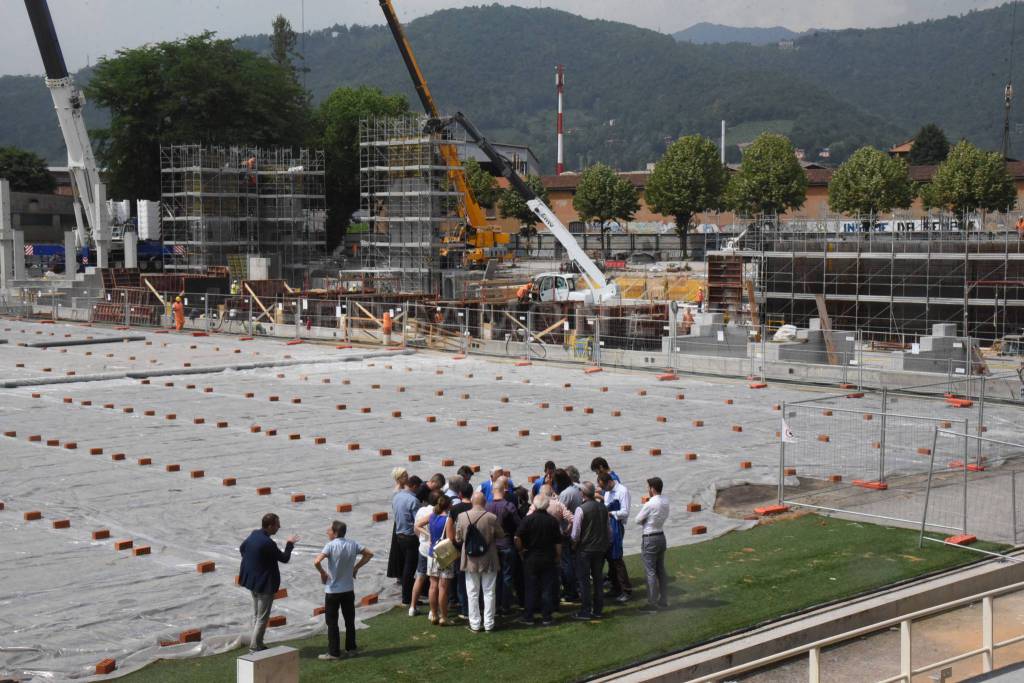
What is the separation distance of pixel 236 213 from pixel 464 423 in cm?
4741

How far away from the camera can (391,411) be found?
24375mm

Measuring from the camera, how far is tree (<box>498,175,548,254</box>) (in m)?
90.9

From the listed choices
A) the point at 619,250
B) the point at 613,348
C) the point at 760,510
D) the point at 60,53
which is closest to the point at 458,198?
the point at 60,53

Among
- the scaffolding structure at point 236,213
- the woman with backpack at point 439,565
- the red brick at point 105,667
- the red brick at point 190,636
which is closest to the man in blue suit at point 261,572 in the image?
the red brick at point 190,636

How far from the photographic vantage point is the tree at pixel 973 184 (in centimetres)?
7300

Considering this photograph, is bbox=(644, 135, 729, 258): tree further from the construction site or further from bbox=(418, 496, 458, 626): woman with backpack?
bbox=(418, 496, 458, 626): woman with backpack

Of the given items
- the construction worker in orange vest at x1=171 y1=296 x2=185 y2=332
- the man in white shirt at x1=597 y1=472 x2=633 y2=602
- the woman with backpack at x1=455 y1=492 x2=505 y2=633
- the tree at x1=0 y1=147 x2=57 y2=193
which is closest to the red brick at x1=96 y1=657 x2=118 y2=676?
the woman with backpack at x1=455 y1=492 x2=505 y2=633

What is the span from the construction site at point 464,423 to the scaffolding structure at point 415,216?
18cm

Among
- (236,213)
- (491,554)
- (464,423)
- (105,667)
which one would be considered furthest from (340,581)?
(236,213)

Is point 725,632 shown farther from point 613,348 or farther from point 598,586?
point 613,348

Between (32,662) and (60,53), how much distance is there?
5181 centimetres

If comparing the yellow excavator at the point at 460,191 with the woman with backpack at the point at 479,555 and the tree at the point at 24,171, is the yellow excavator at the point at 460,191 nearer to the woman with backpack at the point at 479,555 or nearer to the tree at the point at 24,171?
the woman with backpack at the point at 479,555

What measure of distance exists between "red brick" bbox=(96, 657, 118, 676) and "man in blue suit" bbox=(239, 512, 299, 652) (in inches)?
46.4

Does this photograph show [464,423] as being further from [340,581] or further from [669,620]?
[340,581]
